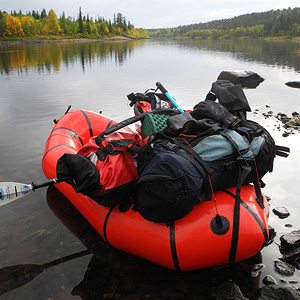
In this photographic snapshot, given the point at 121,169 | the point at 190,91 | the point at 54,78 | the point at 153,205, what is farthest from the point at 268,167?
the point at 54,78

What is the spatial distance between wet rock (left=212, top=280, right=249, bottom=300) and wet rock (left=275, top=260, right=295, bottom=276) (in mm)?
587

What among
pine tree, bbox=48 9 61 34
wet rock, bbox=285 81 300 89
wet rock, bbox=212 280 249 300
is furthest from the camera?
pine tree, bbox=48 9 61 34

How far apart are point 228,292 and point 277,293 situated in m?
0.43

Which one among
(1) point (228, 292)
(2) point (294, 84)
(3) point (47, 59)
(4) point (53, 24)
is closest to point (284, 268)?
(1) point (228, 292)

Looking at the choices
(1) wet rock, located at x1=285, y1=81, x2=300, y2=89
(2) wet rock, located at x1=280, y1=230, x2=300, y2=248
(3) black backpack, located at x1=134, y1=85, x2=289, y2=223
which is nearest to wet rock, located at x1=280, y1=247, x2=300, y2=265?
(2) wet rock, located at x1=280, y1=230, x2=300, y2=248

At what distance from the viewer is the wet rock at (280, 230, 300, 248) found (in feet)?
9.92

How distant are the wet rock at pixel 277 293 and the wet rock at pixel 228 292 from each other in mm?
205

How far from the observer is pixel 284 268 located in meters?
2.83

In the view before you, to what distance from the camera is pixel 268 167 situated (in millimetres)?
2814

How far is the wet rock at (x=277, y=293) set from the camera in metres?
2.42

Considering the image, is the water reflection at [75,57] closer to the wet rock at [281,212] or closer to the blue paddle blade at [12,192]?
the blue paddle blade at [12,192]

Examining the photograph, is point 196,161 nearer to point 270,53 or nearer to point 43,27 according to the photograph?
point 270,53

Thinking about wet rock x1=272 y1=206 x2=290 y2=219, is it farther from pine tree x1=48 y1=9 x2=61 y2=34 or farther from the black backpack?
pine tree x1=48 y1=9 x2=61 y2=34

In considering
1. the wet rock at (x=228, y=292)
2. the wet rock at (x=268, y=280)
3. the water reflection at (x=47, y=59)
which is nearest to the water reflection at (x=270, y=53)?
the water reflection at (x=47, y=59)
